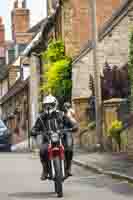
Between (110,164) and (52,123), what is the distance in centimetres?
603

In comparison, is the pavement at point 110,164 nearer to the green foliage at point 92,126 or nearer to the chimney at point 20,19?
the green foliage at point 92,126

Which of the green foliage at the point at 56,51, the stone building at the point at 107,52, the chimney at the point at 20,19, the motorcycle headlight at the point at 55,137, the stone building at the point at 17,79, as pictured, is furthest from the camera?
the chimney at the point at 20,19

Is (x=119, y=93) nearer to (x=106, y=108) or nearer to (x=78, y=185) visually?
(x=106, y=108)

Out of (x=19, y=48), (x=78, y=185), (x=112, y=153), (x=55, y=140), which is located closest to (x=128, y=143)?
(x=112, y=153)

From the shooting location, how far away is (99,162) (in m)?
19.6

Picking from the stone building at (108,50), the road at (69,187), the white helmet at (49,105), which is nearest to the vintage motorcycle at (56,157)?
the road at (69,187)

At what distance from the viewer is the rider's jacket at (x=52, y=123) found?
12664 mm

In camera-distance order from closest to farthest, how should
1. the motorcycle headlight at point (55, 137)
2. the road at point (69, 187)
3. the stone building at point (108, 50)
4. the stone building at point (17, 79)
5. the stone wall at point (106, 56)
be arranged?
the road at point (69, 187)
the motorcycle headlight at point (55, 137)
the stone building at point (108, 50)
the stone wall at point (106, 56)
the stone building at point (17, 79)

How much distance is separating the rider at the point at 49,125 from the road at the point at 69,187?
53cm

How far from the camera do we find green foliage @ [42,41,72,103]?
1368 inches

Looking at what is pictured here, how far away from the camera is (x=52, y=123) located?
1267 centimetres

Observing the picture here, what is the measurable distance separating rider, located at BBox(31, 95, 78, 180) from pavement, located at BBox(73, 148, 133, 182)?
1987mm

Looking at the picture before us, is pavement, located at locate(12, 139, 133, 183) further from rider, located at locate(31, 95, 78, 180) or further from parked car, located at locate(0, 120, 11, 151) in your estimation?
parked car, located at locate(0, 120, 11, 151)

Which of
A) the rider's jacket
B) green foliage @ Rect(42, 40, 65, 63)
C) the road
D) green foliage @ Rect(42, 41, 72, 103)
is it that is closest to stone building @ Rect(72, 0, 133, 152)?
green foliage @ Rect(42, 41, 72, 103)
